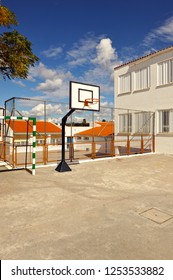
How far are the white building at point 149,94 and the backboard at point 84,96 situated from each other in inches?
274

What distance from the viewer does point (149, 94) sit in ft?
54.8

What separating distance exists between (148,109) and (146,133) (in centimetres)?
207

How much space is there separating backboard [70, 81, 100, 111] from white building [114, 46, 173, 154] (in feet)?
22.8

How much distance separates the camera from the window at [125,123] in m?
18.3

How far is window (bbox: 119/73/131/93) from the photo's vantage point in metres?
18.4

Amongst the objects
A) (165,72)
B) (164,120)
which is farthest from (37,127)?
(165,72)

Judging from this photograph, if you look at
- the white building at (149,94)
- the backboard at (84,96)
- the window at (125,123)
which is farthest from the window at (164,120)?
the backboard at (84,96)

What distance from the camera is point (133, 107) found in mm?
18062

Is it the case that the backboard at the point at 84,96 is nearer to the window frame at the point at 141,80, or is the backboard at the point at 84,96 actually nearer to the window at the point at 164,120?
the window at the point at 164,120

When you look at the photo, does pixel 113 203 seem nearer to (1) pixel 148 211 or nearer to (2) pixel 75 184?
(1) pixel 148 211

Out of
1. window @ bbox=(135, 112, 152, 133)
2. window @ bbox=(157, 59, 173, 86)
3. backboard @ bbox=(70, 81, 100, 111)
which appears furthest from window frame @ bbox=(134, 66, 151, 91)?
backboard @ bbox=(70, 81, 100, 111)

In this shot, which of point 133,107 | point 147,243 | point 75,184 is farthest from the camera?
point 133,107
